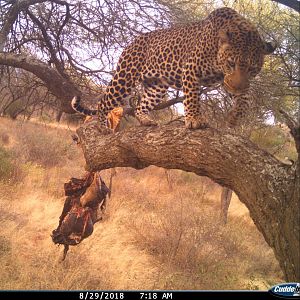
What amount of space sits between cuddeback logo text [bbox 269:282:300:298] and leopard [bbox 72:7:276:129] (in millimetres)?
1593

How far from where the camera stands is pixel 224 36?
3.79 meters

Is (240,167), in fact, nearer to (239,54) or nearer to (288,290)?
(288,290)

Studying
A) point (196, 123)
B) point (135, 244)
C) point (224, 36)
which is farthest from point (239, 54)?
point (135, 244)

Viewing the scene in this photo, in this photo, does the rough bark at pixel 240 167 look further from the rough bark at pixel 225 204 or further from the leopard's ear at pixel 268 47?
the rough bark at pixel 225 204

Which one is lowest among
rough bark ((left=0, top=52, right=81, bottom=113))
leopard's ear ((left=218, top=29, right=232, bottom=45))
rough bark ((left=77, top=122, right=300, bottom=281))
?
rough bark ((left=77, top=122, right=300, bottom=281))

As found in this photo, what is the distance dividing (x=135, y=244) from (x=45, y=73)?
3.55m

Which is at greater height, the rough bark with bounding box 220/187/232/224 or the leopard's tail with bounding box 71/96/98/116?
the leopard's tail with bounding box 71/96/98/116

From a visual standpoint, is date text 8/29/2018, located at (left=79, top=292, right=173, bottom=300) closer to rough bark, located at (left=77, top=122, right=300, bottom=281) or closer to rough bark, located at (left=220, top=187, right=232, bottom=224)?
rough bark, located at (left=77, top=122, right=300, bottom=281)

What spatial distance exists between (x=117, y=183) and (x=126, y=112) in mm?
4968

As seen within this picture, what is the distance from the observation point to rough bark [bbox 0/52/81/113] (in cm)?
610

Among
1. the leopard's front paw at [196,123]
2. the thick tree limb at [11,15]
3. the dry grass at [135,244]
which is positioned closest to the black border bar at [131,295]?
the dry grass at [135,244]

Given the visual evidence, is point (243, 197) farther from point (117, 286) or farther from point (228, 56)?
point (117, 286)

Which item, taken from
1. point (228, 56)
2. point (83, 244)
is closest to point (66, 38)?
point (83, 244)

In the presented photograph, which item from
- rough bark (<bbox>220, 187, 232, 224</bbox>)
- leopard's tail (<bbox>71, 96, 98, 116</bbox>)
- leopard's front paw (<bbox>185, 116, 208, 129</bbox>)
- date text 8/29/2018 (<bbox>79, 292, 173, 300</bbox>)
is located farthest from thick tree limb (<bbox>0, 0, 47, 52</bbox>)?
rough bark (<bbox>220, 187, 232, 224</bbox>)
